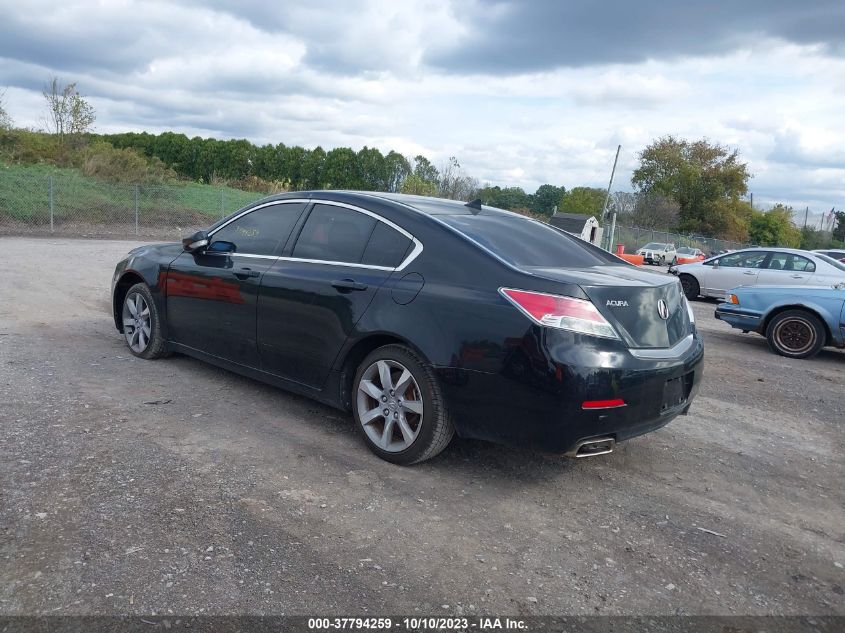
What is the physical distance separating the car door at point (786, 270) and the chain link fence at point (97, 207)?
1847 centimetres

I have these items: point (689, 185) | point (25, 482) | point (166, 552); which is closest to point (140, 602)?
point (166, 552)

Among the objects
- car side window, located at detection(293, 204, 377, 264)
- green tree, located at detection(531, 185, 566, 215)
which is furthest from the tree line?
car side window, located at detection(293, 204, 377, 264)

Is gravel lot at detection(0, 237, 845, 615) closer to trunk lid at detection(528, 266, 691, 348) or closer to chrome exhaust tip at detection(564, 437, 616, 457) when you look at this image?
chrome exhaust tip at detection(564, 437, 616, 457)

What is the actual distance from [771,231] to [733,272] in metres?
68.0

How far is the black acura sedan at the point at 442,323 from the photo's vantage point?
11.8ft

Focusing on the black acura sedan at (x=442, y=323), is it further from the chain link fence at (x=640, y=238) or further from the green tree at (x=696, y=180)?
the green tree at (x=696, y=180)

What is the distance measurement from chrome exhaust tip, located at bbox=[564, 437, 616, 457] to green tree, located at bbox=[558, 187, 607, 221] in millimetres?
77758

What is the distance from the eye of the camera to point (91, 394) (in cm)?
503

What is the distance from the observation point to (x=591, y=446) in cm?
368

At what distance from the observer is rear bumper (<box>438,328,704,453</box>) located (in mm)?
3521

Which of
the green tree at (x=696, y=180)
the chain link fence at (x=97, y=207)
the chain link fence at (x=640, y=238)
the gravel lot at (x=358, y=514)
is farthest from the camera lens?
the green tree at (x=696, y=180)

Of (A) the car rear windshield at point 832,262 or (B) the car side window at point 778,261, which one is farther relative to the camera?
(B) the car side window at point 778,261

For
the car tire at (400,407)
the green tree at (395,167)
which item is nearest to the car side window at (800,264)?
the car tire at (400,407)

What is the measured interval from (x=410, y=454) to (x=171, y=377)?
254 cm
